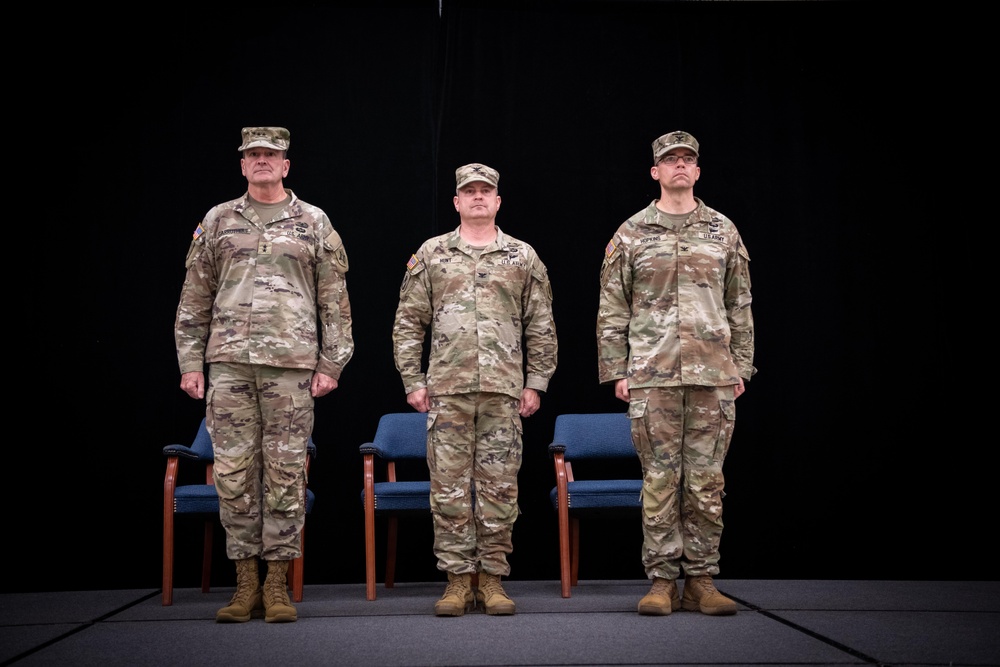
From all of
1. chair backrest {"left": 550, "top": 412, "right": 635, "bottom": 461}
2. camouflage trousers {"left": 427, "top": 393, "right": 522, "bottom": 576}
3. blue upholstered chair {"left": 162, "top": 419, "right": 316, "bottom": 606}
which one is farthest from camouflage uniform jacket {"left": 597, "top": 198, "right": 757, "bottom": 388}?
blue upholstered chair {"left": 162, "top": 419, "right": 316, "bottom": 606}

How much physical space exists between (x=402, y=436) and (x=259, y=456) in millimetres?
1170

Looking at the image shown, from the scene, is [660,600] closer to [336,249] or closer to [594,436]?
[594,436]

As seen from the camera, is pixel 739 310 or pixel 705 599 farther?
pixel 739 310

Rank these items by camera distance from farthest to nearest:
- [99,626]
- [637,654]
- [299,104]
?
1. [299,104]
2. [99,626]
3. [637,654]

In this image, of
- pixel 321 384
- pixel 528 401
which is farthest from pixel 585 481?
pixel 321 384

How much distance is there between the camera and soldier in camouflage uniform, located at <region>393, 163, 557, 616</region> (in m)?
3.45

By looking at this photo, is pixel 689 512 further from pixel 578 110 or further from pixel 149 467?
pixel 149 467

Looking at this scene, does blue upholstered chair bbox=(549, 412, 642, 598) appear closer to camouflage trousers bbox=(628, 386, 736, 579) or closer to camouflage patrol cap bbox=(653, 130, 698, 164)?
camouflage trousers bbox=(628, 386, 736, 579)

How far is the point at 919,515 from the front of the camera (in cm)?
457

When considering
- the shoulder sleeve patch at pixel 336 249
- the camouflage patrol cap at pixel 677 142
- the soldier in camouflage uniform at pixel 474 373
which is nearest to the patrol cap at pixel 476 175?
the soldier in camouflage uniform at pixel 474 373

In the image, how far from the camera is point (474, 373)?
11.3 ft

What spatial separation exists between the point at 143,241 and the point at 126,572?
1534mm

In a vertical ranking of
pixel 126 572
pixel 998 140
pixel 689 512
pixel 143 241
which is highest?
pixel 998 140

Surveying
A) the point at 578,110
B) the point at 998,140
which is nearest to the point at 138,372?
the point at 578,110
